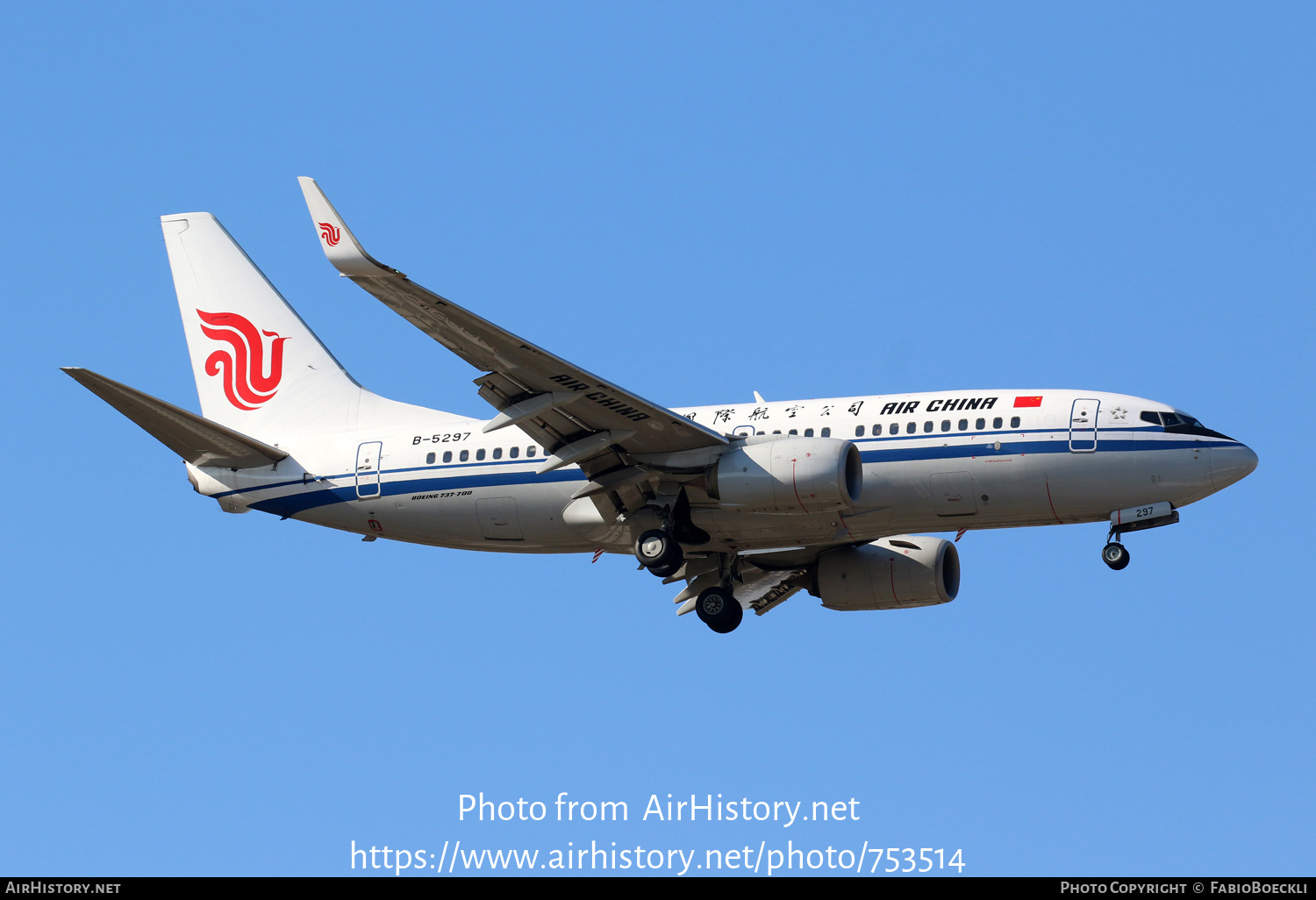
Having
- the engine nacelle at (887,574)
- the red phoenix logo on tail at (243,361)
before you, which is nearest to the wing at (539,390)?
the engine nacelle at (887,574)

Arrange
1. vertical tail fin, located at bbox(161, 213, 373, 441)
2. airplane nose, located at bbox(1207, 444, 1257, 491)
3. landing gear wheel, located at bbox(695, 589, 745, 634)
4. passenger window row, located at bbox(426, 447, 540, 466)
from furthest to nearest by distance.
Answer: vertical tail fin, located at bbox(161, 213, 373, 441)
landing gear wheel, located at bbox(695, 589, 745, 634)
passenger window row, located at bbox(426, 447, 540, 466)
airplane nose, located at bbox(1207, 444, 1257, 491)

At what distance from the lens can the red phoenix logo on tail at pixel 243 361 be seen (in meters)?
40.2

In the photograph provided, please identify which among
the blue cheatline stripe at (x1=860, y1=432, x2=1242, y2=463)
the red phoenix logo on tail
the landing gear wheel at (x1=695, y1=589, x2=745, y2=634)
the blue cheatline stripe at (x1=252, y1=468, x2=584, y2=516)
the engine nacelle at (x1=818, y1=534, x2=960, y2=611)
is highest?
the red phoenix logo on tail

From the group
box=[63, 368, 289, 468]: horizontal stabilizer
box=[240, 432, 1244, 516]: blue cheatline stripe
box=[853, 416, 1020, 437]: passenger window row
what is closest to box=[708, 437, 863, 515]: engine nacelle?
box=[853, 416, 1020, 437]: passenger window row

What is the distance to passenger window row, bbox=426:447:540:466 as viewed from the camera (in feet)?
118

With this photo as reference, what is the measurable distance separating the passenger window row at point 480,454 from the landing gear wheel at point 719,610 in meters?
5.32

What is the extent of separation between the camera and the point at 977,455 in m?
33.2

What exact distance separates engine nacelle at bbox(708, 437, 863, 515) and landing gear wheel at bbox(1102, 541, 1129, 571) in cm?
511

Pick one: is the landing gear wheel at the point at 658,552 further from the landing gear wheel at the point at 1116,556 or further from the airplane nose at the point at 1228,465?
the airplane nose at the point at 1228,465

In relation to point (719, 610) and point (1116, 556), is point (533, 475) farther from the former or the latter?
point (1116, 556)

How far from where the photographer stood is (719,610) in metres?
37.5

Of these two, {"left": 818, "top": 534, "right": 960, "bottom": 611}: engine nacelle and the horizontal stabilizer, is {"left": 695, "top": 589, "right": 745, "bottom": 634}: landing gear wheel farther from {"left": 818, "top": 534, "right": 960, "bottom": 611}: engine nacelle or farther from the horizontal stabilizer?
the horizontal stabilizer

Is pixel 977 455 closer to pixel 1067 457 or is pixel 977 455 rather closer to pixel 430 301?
pixel 1067 457
